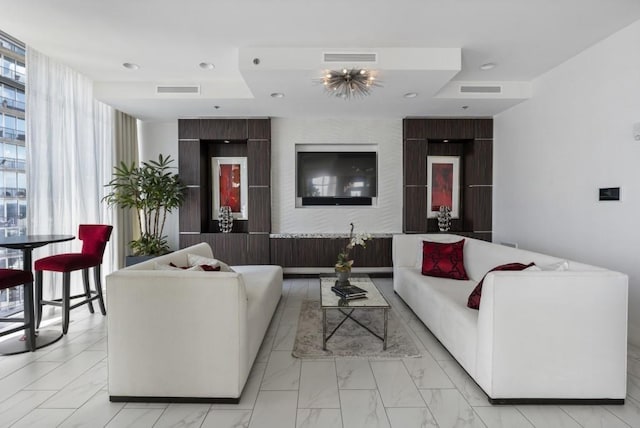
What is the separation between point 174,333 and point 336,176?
387cm

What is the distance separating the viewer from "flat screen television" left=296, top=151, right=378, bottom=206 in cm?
527

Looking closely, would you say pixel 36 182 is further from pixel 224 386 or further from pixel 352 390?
pixel 352 390

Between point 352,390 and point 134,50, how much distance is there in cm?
389

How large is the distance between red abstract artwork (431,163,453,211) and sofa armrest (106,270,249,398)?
434 cm

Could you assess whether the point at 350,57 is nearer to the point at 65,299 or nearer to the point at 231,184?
the point at 231,184

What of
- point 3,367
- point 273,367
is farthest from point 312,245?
point 3,367

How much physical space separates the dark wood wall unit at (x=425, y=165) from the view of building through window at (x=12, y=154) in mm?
5045

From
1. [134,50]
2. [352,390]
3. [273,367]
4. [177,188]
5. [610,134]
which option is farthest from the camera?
[177,188]

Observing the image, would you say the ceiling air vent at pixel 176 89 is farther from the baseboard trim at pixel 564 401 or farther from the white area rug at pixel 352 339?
the baseboard trim at pixel 564 401

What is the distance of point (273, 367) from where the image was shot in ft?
7.66

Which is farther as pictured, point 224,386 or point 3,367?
point 3,367

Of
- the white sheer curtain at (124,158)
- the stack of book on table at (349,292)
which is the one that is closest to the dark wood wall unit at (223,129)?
the white sheer curtain at (124,158)

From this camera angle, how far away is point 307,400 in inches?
76.5

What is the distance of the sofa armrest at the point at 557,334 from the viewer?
5.98 feet
